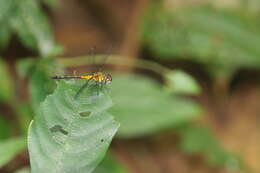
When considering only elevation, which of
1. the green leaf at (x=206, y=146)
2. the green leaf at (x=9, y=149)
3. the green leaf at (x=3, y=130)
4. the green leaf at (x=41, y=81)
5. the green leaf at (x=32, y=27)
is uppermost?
the green leaf at (x=32, y=27)

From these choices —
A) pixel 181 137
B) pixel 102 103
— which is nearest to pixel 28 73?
pixel 102 103

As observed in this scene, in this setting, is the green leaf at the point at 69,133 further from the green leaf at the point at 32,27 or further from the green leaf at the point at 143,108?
the green leaf at the point at 143,108

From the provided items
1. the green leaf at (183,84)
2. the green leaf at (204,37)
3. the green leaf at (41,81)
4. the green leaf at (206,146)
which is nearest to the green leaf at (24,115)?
the green leaf at (41,81)

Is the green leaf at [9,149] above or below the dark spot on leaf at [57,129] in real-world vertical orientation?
below

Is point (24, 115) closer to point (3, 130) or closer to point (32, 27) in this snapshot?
point (3, 130)

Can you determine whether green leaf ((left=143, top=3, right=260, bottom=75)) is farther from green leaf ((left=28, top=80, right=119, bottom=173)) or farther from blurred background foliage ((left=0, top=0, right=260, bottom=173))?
green leaf ((left=28, top=80, right=119, bottom=173))

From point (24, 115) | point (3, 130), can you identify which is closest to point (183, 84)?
point (24, 115)
